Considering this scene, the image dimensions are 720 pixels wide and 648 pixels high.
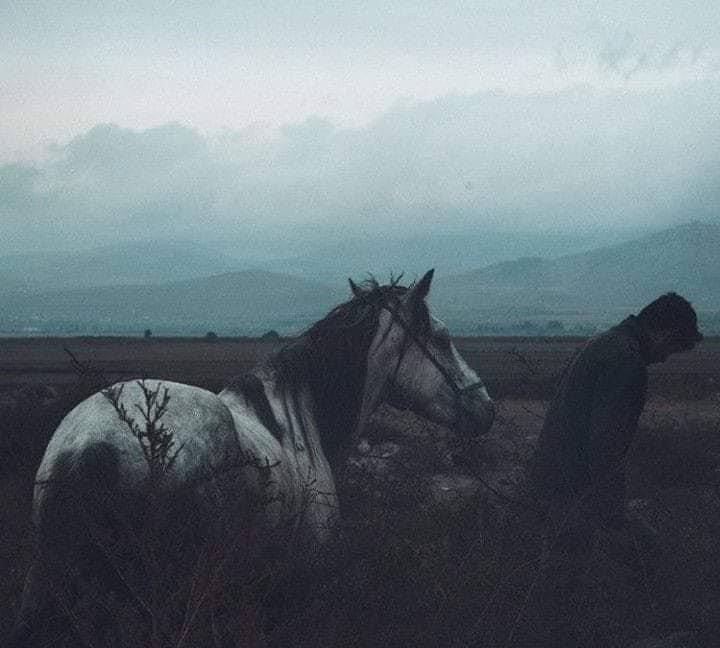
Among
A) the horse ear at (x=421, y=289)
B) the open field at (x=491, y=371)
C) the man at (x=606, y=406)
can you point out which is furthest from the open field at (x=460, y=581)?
the open field at (x=491, y=371)

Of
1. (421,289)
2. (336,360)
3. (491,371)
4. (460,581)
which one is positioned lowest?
(491,371)

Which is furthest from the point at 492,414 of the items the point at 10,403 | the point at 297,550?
the point at 10,403

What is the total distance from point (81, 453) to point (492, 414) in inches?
102

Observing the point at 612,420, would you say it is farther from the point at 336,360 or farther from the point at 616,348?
the point at 336,360

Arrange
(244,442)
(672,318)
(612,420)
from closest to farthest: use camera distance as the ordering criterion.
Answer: (244,442) → (612,420) → (672,318)

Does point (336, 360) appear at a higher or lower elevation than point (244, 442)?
higher

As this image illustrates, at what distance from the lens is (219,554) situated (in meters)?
3.11

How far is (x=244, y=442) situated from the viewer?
421 cm

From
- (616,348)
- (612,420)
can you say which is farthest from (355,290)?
(612,420)

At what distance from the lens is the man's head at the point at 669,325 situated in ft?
17.1

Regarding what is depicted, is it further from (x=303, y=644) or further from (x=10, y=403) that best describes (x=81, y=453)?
(x=10, y=403)

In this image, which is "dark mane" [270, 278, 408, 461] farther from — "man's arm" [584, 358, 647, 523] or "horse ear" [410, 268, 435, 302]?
"man's arm" [584, 358, 647, 523]

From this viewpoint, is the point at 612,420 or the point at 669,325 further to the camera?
the point at 669,325

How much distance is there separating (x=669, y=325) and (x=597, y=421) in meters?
0.66
